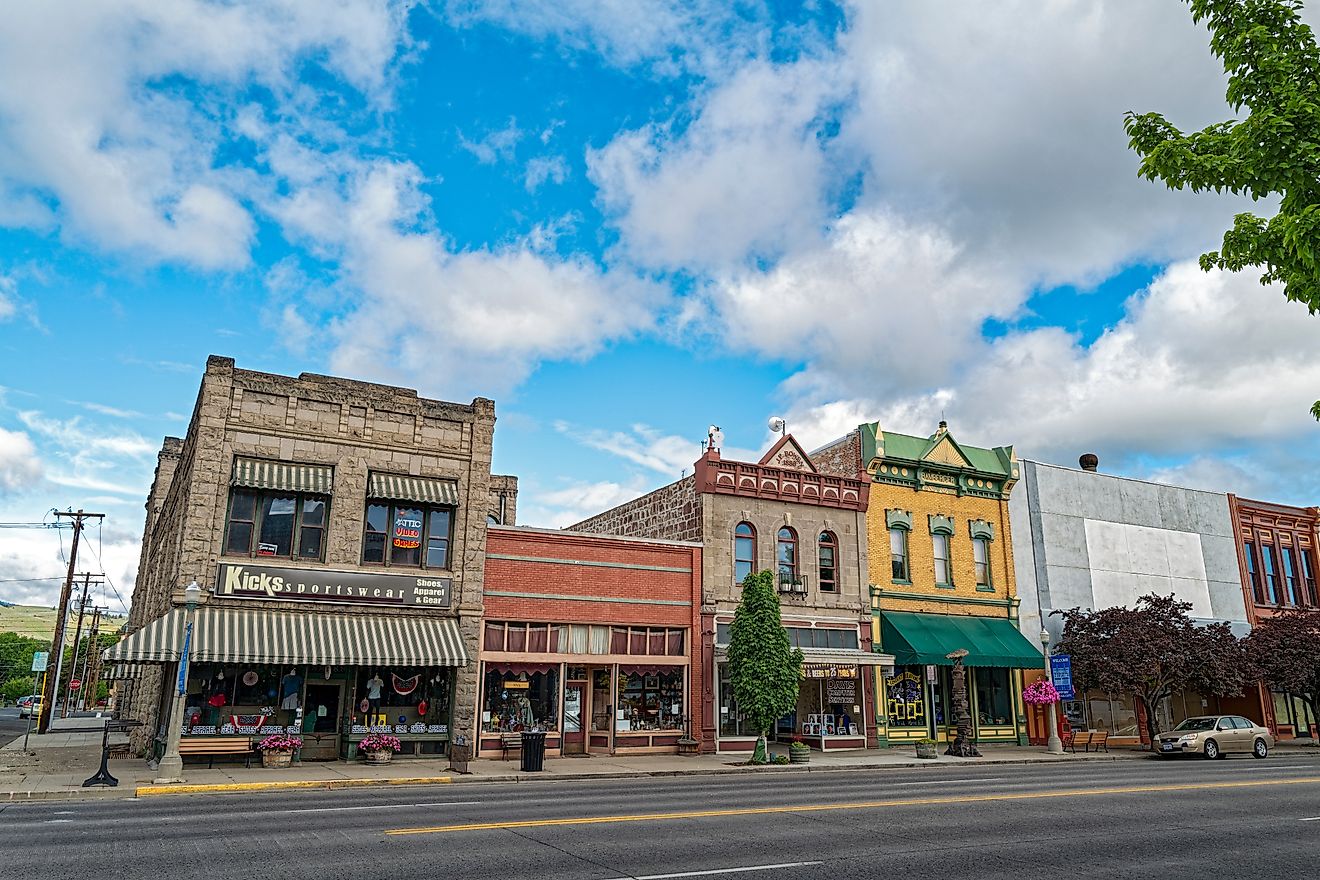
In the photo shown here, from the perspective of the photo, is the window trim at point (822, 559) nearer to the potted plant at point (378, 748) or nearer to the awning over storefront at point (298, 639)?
the awning over storefront at point (298, 639)

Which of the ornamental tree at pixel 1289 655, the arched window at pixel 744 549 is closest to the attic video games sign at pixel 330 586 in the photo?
the arched window at pixel 744 549

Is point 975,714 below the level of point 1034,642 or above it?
below

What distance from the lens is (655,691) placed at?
1147 inches

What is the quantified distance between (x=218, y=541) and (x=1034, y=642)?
28891mm

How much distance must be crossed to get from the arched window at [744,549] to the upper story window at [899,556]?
5.89m

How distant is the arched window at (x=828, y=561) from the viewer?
107ft

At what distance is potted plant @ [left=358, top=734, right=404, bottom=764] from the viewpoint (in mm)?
23578

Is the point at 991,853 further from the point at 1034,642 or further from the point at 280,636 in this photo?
the point at 1034,642

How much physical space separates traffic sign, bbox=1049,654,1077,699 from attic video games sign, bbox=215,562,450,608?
21.2 metres

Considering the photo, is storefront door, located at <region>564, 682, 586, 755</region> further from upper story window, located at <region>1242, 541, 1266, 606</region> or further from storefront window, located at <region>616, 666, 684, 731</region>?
upper story window, located at <region>1242, 541, 1266, 606</region>

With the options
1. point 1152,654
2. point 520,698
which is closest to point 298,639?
point 520,698

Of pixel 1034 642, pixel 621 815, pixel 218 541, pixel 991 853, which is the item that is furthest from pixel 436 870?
pixel 1034 642

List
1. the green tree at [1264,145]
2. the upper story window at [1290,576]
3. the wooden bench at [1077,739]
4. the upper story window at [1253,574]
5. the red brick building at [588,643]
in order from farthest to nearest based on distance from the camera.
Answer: the upper story window at [1290,576] < the upper story window at [1253,574] < the wooden bench at [1077,739] < the red brick building at [588,643] < the green tree at [1264,145]

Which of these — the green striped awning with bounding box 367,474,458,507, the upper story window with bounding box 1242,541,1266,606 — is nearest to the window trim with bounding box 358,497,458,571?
the green striped awning with bounding box 367,474,458,507
